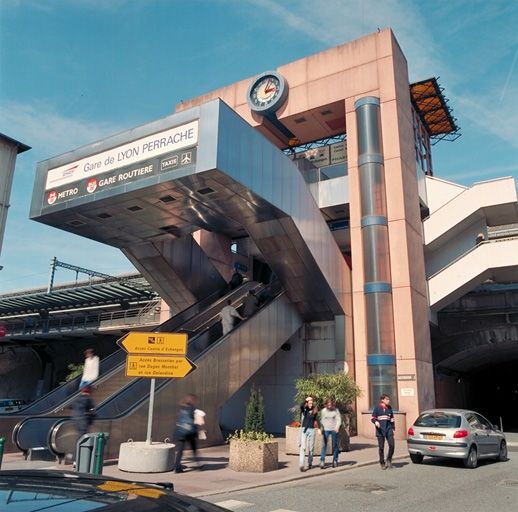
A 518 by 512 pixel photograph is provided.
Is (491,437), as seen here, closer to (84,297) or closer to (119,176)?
(119,176)

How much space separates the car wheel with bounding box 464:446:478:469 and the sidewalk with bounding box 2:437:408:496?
206 centimetres

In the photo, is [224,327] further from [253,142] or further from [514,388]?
[514,388]

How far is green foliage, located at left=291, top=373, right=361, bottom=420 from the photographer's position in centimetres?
1552

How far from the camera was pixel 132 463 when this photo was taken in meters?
10.1

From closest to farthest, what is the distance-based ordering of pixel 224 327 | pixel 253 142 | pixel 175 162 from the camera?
pixel 175 162 → pixel 253 142 → pixel 224 327

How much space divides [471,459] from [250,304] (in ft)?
37.2

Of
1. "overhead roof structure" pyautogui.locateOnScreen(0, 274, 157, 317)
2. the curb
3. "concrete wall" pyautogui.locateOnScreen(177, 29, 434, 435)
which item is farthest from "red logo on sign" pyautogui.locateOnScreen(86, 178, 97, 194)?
"overhead roof structure" pyautogui.locateOnScreen(0, 274, 157, 317)

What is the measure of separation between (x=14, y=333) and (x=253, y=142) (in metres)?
33.6

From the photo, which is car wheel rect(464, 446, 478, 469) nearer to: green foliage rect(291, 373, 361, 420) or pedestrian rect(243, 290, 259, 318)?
green foliage rect(291, 373, 361, 420)

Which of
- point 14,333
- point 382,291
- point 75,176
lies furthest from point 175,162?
point 14,333

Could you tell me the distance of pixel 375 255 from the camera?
2117 cm

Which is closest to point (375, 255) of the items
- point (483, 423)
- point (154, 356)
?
point (483, 423)

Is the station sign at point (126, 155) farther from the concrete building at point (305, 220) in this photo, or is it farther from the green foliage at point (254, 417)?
the green foliage at point (254, 417)

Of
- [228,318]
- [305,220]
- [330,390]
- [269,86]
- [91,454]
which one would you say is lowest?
[91,454]
